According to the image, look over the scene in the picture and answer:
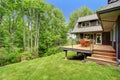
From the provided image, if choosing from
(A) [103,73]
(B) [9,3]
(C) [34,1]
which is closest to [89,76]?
(A) [103,73]

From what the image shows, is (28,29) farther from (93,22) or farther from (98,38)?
(98,38)

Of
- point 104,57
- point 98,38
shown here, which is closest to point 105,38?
point 98,38

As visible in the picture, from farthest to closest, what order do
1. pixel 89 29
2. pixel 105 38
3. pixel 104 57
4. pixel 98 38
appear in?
1. pixel 89 29
2. pixel 98 38
3. pixel 105 38
4. pixel 104 57

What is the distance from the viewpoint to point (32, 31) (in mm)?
24891

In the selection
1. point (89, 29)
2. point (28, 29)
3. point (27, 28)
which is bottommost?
point (89, 29)

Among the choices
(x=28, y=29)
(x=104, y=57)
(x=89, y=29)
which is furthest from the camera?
(x=28, y=29)

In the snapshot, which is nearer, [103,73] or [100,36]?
[103,73]

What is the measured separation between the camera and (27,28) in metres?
23.6

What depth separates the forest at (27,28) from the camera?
1783 cm

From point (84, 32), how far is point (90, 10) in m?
18.3

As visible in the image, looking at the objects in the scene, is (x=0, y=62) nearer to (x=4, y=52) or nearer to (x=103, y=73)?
(x=4, y=52)

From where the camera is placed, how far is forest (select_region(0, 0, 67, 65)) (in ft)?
58.5

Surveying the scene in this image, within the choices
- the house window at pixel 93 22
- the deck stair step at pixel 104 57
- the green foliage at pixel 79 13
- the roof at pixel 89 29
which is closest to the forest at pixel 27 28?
the roof at pixel 89 29

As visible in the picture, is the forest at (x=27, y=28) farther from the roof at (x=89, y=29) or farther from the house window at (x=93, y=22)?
the house window at (x=93, y=22)
